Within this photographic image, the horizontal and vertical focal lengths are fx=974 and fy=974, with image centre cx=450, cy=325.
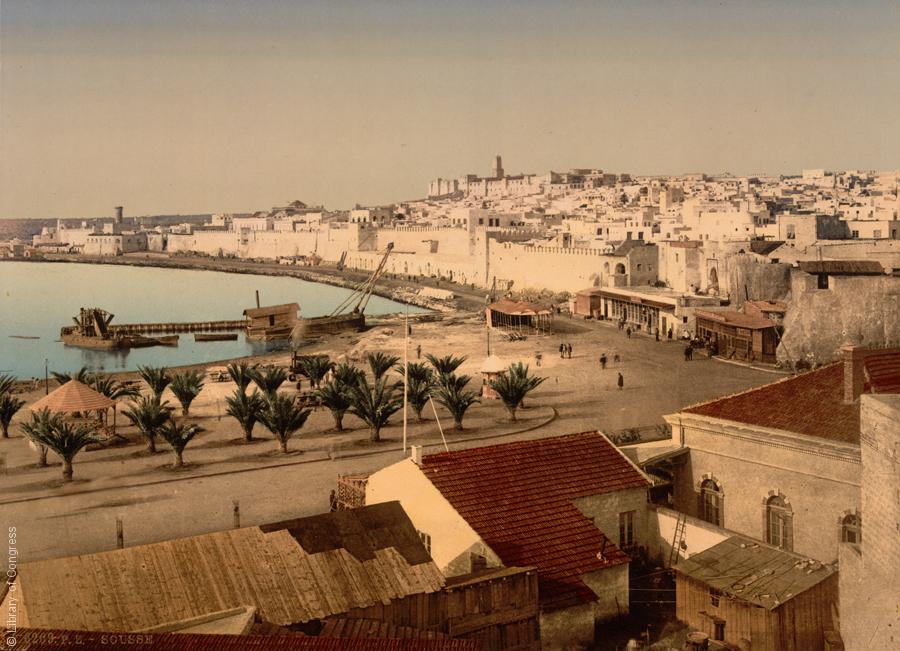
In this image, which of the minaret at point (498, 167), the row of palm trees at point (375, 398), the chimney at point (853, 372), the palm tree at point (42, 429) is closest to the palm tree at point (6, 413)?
the palm tree at point (42, 429)

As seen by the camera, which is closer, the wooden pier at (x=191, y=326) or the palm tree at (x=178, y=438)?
the palm tree at (x=178, y=438)

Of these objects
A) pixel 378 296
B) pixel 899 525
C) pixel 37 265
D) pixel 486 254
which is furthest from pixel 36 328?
pixel 37 265

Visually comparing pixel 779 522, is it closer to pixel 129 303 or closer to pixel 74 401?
pixel 74 401

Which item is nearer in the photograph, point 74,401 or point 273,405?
point 273,405

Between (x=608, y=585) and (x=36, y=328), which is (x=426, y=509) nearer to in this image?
(x=608, y=585)

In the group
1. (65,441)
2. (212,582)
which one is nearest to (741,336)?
(65,441)

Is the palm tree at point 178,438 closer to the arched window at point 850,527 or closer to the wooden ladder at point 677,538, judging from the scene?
the wooden ladder at point 677,538
